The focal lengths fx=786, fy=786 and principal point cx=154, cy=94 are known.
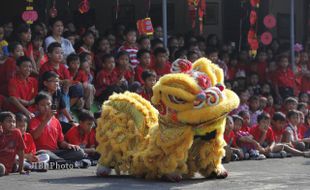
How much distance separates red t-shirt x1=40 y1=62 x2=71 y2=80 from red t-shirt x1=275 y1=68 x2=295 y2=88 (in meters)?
5.70

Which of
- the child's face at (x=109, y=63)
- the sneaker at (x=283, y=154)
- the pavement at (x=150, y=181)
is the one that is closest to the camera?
the pavement at (x=150, y=181)

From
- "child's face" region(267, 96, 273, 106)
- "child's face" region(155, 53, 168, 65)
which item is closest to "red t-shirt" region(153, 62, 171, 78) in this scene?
"child's face" region(155, 53, 168, 65)

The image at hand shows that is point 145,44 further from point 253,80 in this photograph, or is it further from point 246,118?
point 253,80

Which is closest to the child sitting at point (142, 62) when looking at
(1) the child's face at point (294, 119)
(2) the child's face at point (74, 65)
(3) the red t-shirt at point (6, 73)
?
(2) the child's face at point (74, 65)

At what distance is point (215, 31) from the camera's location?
62.2 feet

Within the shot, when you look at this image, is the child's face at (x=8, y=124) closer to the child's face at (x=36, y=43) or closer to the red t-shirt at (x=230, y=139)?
the child's face at (x=36, y=43)

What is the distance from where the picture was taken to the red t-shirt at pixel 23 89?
1159 cm

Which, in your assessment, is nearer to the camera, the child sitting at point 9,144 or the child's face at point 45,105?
the child sitting at point 9,144

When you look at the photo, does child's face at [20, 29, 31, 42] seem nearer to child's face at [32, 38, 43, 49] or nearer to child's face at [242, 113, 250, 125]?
child's face at [32, 38, 43, 49]

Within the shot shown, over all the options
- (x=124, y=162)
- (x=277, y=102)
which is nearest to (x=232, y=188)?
(x=124, y=162)

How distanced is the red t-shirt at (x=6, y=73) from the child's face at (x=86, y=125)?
1.37m

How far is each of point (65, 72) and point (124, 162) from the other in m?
3.53

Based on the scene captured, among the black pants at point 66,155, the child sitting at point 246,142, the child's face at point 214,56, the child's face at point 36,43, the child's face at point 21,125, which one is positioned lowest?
the child sitting at point 246,142

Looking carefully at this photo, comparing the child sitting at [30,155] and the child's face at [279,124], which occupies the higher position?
the child sitting at [30,155]
